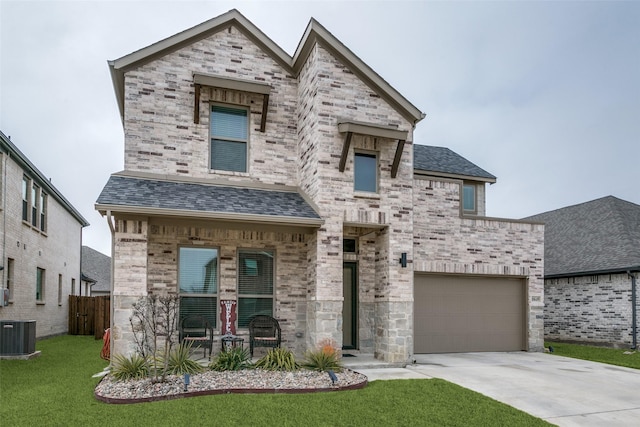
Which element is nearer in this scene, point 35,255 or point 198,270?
point 198,270

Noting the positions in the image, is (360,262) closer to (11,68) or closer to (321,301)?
(321,301)

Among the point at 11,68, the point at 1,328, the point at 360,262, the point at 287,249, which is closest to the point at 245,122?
the point at 287,249

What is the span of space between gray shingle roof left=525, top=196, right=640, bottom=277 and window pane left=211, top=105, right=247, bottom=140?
41.1ft

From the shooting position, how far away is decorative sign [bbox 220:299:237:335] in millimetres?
10680

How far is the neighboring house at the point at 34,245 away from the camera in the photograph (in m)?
14.2

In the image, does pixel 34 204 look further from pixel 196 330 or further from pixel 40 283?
pixel 196 330

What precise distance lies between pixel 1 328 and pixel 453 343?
36.9 feet

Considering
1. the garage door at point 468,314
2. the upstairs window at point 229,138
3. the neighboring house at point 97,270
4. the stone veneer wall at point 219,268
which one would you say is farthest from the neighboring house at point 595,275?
the neighboring house at point 97,270

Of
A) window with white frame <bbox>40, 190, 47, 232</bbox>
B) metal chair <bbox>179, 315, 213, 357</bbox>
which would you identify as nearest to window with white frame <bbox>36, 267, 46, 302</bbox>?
window with white frame <bbox>40, 190, 47, 232</bbox>

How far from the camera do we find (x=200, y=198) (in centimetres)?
1014

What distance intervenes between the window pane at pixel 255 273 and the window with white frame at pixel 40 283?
10402mm

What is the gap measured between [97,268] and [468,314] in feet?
96.7

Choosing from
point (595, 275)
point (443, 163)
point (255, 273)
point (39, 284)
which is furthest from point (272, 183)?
point (595, 275)

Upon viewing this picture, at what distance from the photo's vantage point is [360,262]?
11.9m
